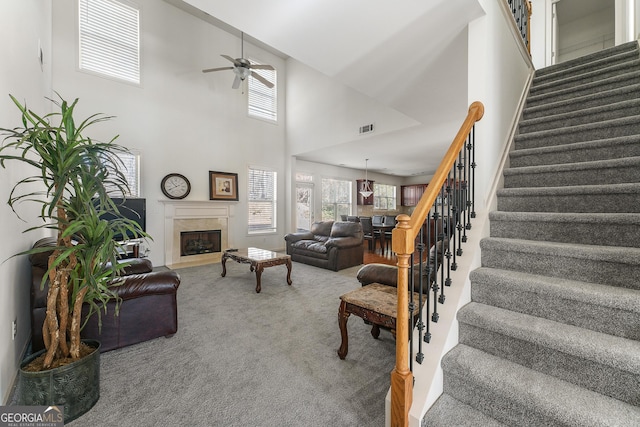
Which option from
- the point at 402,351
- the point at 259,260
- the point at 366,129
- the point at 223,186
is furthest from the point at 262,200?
the point at 402,351

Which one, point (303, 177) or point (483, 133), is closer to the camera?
point (483, 133)

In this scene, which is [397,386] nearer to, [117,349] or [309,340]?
[309,340]

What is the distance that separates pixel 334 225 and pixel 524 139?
357 cm

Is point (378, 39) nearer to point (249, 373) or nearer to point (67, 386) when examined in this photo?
point (249, 373)

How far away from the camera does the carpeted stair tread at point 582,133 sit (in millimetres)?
2090

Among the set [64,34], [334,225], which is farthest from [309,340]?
[64,34]

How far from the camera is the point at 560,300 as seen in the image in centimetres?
136

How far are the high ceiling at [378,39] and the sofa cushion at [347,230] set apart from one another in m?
2.31

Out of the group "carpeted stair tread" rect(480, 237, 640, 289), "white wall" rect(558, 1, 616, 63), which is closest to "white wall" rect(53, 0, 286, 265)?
"carpeted stair tread" rect(480, 237, 640, 289)

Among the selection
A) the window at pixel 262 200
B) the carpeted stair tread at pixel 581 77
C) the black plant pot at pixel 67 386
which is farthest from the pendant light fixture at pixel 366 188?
the black plant pot at pixel 67 386

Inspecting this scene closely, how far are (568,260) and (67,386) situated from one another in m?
2.82

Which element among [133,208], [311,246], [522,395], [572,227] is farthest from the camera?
[311,246]

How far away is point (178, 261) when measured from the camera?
17.9ft

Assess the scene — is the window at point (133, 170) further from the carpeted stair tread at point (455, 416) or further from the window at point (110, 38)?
the carpeted stair tread at point (455, 416)
